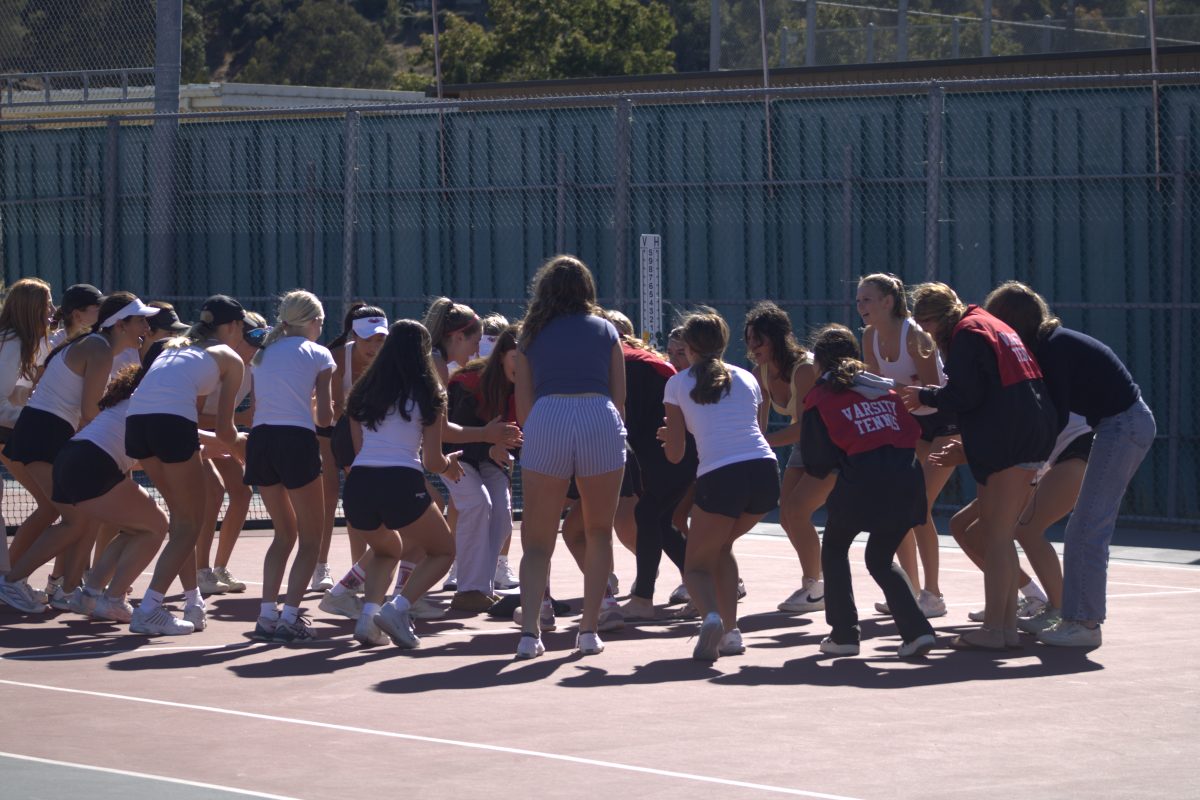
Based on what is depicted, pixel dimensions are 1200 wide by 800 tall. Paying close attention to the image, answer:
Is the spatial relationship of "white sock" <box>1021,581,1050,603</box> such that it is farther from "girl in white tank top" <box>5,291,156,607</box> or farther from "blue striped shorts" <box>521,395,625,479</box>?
"girl in white tank top" <box>5,291,156,607</box>

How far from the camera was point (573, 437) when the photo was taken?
8.20 meters

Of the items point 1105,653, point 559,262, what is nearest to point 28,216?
point 559,262

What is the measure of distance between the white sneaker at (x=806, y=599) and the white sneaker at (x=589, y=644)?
1.80 meters

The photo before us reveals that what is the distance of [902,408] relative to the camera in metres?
8.33

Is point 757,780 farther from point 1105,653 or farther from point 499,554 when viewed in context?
point 499,554

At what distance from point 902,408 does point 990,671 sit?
1275 mm

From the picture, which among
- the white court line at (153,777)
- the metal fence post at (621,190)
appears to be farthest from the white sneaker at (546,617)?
the metal fence post at (621,190)

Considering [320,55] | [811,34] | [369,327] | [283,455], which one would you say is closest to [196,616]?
[283,455]

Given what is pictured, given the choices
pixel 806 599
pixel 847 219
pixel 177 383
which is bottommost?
pixel 806 599

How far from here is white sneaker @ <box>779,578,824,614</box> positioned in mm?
9961

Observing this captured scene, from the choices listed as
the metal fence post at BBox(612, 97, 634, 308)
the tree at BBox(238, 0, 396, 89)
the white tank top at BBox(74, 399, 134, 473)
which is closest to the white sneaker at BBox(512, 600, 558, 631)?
the white tank top at BBox(74, 399, 134, 473)

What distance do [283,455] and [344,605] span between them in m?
1.33

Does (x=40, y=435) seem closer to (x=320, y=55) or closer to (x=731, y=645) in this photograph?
(x=731, y=645)

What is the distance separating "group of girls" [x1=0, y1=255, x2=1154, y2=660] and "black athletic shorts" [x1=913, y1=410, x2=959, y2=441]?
0.02m
